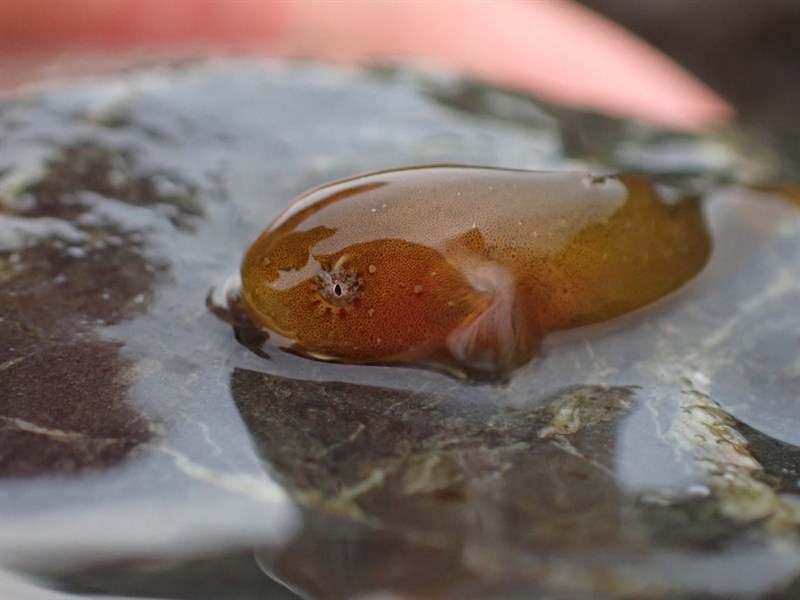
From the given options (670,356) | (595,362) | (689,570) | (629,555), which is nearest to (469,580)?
(629,555)

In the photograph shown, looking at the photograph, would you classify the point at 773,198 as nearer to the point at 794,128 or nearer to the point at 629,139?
the point at 629,139

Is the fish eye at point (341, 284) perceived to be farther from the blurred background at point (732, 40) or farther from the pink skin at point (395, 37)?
the blurred background at point (732, 40)

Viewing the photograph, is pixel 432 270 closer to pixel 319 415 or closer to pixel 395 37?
pixel 319 415

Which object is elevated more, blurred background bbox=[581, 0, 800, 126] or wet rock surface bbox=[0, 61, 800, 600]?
blurred background bbox=[581, 0, 800, 126]

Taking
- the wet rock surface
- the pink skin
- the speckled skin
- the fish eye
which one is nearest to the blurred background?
the pink skin

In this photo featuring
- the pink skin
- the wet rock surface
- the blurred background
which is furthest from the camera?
the blurred background

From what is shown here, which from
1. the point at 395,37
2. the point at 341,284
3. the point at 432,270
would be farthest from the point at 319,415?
the point at 395,37

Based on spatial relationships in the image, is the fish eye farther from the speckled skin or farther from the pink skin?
the pink skin

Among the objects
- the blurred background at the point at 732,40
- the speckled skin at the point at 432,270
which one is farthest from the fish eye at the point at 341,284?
the blurred background at the point at 732,40

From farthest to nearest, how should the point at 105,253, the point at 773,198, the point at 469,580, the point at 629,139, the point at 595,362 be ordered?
the point at 629,139 → the point at 773,198 → the point at 105,253 → the point at 595,362 → the point at 469,580
